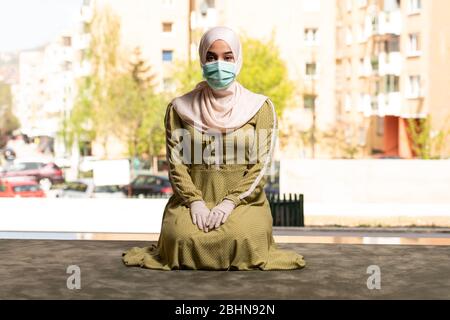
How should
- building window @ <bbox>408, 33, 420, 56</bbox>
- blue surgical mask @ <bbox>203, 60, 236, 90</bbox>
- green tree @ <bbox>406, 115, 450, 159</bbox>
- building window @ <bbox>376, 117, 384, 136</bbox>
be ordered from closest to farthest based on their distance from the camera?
blue surgical mask @ <bbox>203, 60, 236, 90</bbox>
green tree @ <bbox>406, 115, 450, 159</bbox>
building window @ <bbox>408, 33, 420, 56</bbox>
building window @ <bbox>376, 117, 384, 136</bbox>

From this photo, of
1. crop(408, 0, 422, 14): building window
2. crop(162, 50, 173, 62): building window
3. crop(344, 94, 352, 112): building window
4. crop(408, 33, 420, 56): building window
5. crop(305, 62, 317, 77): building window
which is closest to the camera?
crop(408, 0, 422, 14): building window

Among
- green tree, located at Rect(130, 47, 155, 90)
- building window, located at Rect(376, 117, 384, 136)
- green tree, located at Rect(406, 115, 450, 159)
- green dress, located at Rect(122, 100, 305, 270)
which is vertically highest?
green tree, located at Rect(130, 47, 155, 90)

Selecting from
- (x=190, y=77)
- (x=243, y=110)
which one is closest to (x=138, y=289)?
(x=243, y=110)

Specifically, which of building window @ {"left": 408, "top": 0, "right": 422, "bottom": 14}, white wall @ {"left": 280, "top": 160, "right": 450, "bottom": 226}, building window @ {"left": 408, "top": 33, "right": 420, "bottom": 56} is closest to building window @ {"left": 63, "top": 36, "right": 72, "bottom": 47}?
building window @ {"left": 408, "top": 33, "right": 420, "bottom": 56}

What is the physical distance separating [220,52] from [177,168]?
0.82 metres

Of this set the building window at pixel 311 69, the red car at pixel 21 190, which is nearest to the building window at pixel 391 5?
the building window at pixel 311 69

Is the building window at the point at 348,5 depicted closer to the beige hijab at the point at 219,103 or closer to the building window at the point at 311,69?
the building window at the point at 311,69

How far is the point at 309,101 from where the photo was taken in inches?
1756

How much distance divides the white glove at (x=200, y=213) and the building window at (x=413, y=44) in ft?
112

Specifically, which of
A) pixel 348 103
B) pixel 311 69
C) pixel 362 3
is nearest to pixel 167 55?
pixel 311 69

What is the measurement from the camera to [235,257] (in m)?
5.79

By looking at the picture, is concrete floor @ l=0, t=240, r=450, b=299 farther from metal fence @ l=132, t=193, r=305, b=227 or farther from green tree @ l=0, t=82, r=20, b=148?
green tree @ l=0, t=82, r=20, b=148

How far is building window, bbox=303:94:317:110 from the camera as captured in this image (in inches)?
1743

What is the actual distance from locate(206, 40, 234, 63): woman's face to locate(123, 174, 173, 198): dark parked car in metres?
23.4
